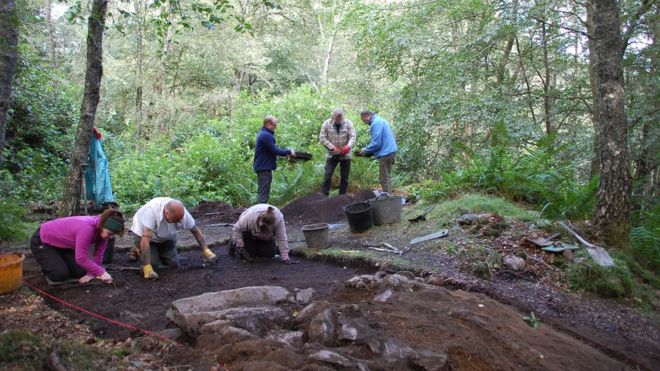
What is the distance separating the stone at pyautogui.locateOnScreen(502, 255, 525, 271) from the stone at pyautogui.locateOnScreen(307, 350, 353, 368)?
117 inches

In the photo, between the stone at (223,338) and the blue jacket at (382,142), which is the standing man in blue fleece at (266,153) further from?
the stone at (223,338)

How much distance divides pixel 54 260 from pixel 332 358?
3.44 meters

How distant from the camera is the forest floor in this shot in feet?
9.82

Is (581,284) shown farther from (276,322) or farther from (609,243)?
(276,322)

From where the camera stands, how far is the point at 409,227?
22.5 ft

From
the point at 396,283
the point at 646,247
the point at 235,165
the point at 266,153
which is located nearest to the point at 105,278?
the point at 396,283

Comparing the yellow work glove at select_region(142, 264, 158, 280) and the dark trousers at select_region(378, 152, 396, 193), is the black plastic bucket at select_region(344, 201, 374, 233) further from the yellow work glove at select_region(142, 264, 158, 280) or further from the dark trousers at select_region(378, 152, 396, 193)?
the yellow work glove at select_region(142, 264, 158, 280)

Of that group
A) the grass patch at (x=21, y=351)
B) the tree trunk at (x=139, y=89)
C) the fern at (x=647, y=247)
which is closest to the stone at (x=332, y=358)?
the grass patch at (x=21, y=351)

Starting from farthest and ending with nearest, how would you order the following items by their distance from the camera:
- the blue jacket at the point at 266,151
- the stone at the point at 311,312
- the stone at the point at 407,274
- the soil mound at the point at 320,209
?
the soil mound at the point at 320,209, the blue jacket at the point at 266,151, the stone at the point at 407,274, the stone at the point at 311,312

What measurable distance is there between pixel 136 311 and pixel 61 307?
0.73 metres

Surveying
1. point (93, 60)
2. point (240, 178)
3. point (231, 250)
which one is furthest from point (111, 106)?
point (231, 250)

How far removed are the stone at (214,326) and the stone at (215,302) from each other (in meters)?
0.13

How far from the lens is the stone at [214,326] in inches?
129

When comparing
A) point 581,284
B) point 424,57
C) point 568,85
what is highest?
point 424,57
